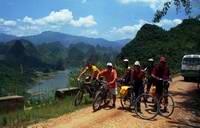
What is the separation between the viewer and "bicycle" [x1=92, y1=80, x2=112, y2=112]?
15633 millimetres

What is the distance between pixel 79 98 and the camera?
691 inches

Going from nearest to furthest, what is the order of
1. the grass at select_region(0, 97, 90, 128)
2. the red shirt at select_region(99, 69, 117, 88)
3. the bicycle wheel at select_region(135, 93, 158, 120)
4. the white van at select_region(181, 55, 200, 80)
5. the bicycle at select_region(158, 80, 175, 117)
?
the grass at select_region(0, 97, 90, 128), the bicycle wheel at select_region(135, 93, 158, 120), the bicycle at select_region(158, 80, 175, 117), the red shirt at select_region(99, 69, 117, 88), the white van at select_region(181, 55, 200, 80)

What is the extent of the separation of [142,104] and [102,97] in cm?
154

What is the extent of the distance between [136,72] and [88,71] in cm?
339

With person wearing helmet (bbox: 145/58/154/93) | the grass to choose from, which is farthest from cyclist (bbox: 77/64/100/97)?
person wearing helmet (bbox: 145/58/154/93)

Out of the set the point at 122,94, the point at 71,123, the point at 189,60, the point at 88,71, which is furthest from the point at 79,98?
the point at 189,60

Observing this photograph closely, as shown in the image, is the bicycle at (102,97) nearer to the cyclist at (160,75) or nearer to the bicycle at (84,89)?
the bicycle at (84,89)

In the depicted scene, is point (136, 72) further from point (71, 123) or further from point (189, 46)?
point (189, 46)

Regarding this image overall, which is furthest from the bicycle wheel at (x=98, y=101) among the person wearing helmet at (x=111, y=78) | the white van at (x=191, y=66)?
the white van at (x=191, y=66)

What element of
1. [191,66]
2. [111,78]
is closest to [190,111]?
[111,78]

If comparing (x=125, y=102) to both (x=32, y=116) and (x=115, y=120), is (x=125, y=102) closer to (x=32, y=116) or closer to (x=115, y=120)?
(x=115, y=120)

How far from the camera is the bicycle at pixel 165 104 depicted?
14594 mm

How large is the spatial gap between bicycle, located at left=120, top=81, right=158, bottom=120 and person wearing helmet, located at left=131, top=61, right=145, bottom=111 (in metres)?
0.15

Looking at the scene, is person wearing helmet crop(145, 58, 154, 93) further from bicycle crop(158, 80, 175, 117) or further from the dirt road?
bicycle crop(158, 80, 175, 117)
